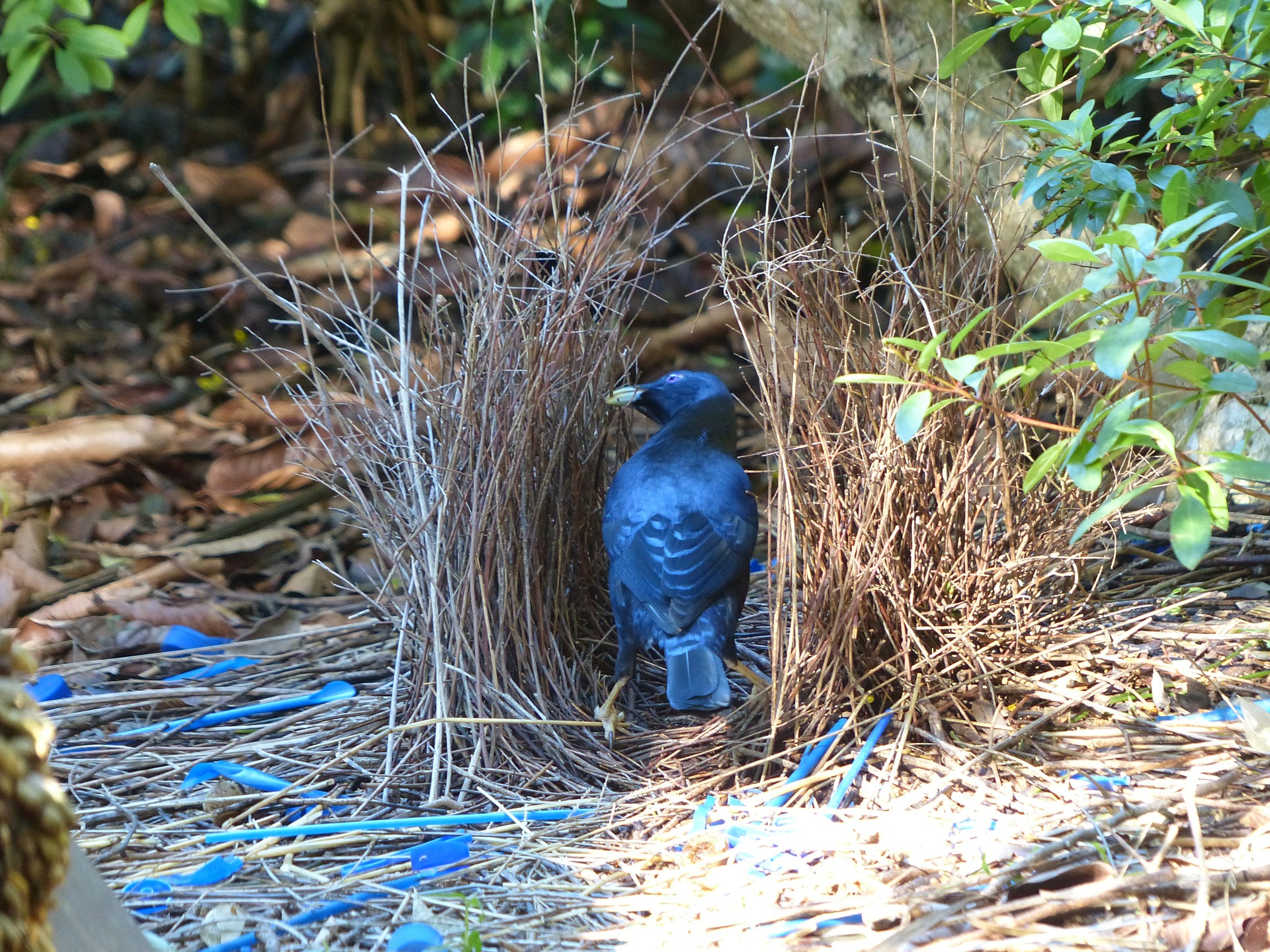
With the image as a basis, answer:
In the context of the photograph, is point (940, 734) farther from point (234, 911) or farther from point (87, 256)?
point (87, 256)

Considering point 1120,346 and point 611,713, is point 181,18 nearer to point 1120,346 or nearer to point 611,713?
point 611,713

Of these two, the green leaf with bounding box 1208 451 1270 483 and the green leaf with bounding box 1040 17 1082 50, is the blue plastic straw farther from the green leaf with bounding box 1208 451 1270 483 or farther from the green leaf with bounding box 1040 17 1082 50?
the green leaf with bounding box 1040 17 1082 50

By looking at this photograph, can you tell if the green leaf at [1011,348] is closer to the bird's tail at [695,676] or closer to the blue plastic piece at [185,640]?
the bird's tail at [695,676]

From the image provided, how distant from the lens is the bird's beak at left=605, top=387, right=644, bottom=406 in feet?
9.32

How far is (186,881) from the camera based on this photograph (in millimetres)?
2039

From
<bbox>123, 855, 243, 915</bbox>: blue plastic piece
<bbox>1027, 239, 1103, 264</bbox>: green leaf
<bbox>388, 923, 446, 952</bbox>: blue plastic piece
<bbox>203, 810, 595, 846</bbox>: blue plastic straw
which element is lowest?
<bbox>203, 810, 595, 846</bbox>: blue plastic straw

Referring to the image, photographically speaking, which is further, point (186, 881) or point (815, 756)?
point (815, 756)

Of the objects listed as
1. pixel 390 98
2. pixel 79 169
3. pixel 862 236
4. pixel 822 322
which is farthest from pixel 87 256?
pixel 822 322

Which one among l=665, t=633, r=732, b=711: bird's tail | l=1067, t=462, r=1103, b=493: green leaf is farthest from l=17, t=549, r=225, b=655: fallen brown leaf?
l=1067, t=462, r=1103, b=493: green leaf

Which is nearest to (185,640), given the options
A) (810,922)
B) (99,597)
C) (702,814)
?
(99,597)

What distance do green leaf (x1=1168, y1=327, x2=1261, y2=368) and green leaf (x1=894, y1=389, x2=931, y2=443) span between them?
36 centimetres

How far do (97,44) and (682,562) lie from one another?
8.37 feet

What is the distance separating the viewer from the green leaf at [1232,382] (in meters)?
1.67

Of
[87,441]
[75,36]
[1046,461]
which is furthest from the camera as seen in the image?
[87,441]
